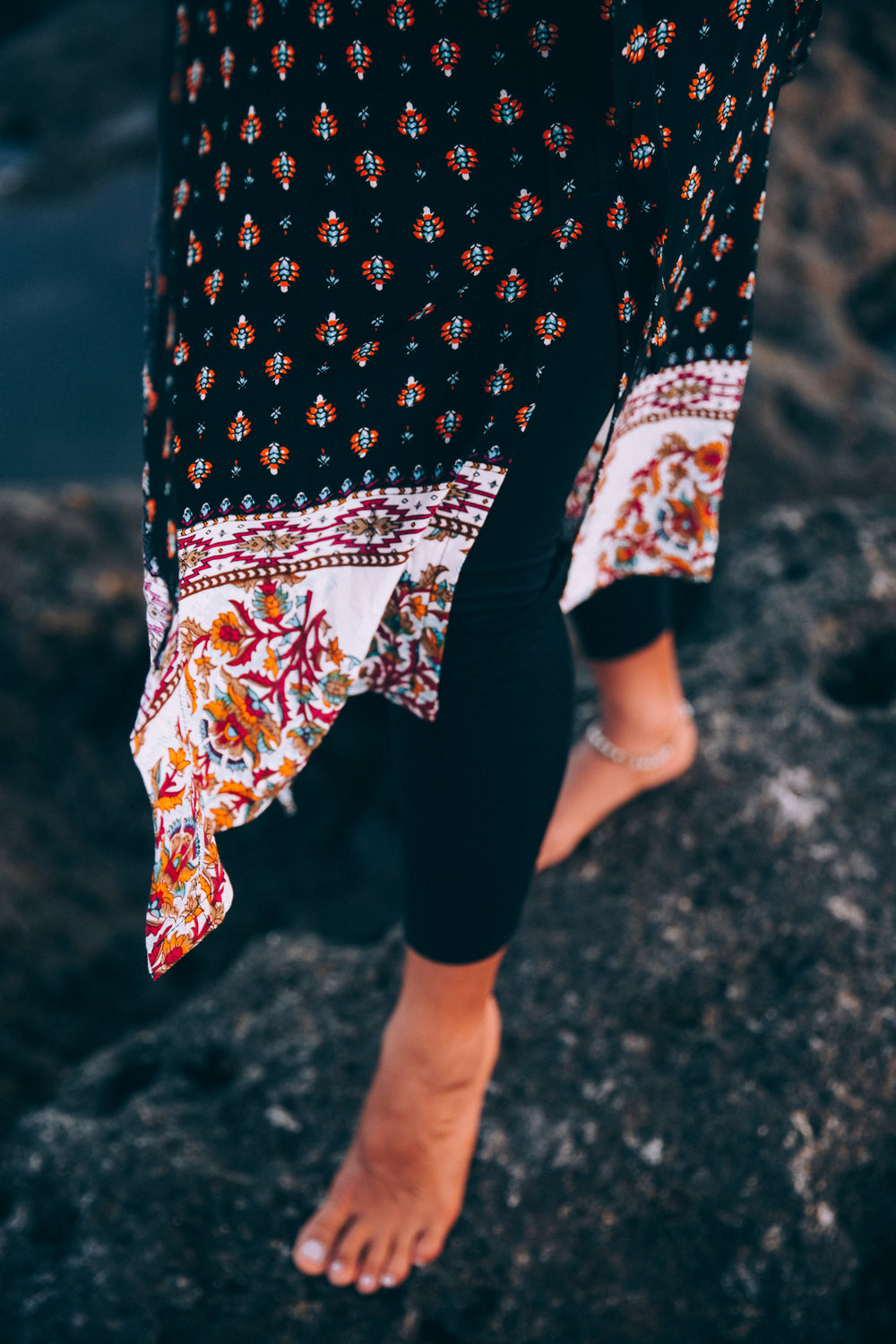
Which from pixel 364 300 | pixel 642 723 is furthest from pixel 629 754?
pixel 364 300

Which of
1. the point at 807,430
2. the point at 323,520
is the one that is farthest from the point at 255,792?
the point at 807,430

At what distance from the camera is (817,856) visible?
117 cm

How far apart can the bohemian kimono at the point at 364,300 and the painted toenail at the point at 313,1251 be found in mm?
466

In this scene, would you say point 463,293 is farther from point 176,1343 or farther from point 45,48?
point 45,48

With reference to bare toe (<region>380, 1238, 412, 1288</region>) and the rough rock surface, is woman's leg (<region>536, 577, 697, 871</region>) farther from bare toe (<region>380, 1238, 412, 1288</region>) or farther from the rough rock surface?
bare toe (<region>380, 1238, 412, 1288</region>)

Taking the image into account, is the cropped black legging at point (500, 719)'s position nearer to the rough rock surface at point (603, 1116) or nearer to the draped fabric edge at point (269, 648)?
the draped fabric edge at point (269, 648)

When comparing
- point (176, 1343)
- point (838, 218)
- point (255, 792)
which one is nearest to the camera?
point (255, 792)

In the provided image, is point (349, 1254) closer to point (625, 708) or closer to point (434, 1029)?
point (434, 1029)

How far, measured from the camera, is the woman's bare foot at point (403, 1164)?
91 cm

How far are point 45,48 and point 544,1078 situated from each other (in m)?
3.53

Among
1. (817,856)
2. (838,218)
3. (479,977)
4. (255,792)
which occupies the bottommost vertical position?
(817,856)

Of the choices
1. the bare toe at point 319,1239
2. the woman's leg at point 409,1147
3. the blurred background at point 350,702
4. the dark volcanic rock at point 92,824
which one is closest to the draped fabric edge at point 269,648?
the woman's leg at point 409,1147

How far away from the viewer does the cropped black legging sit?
0.69 metres

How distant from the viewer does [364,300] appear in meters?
0.62
